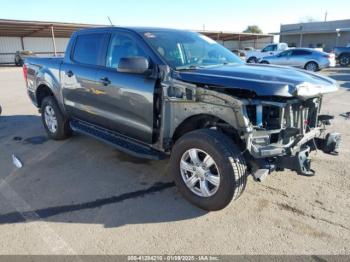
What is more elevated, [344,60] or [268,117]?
[268,117]

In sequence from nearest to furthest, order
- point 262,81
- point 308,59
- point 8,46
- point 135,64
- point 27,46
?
1. point 262,81
2. point 135,64
3. point 308,59
4. point 8,46
5. point 27,46

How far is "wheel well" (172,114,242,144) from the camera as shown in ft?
11.5

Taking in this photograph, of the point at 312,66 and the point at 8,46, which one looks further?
the point at 8,46

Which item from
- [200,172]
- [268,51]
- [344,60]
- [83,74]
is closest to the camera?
[200,172]

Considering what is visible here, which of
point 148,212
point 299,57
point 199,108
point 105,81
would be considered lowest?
point 148,212

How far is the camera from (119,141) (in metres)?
4.50

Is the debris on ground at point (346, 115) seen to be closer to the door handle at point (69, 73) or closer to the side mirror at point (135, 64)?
the side mirror at point (135, 64)

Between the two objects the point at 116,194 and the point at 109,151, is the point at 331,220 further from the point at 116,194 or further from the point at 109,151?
the point at 109,151

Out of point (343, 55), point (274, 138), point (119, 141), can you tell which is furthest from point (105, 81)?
point (343, 55)

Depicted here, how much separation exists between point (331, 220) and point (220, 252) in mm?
1280

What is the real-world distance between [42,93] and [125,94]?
2846mm

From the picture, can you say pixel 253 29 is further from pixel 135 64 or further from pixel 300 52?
pixel 135 64

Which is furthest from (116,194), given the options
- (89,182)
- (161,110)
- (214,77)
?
(214,77)

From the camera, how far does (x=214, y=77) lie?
11.0 ft
